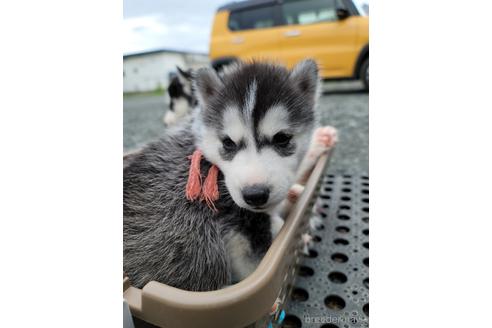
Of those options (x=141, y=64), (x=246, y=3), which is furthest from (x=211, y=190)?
(x=246, y=3)

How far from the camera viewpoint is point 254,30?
6.84ft

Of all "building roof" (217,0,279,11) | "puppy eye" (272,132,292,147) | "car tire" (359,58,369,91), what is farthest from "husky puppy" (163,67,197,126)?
"car tire" (359,58,369,91)

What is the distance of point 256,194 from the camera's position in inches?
37.5

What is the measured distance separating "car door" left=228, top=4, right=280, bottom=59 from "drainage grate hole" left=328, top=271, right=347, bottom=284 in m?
0.99

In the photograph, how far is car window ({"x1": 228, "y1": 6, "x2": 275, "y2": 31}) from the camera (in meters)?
1.68

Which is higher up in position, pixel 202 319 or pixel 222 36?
pixel 222 36

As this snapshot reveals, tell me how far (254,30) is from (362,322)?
67.9 inches

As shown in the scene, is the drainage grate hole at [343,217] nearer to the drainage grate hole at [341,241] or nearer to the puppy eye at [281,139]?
the drainage grate hole at [341,241]

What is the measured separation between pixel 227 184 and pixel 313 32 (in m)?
0.78

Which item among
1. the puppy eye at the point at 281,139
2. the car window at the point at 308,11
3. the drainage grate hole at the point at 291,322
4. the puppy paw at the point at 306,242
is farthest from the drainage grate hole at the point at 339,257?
the car window at the point at 308,11

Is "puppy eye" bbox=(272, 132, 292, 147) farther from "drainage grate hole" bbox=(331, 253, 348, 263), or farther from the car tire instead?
"drainage grate hole" bbox=(331, 253, 348, 263)

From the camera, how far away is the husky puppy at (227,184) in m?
1.06

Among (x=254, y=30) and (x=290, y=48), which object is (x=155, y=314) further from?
(x=254, y=30)
